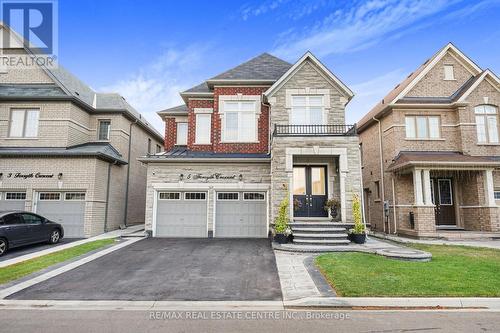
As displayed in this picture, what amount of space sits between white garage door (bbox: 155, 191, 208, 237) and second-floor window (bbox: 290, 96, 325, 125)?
617 cm

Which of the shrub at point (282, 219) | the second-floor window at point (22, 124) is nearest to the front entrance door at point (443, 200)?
the shrub at point (282, 219)

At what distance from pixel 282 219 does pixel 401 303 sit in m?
6.57

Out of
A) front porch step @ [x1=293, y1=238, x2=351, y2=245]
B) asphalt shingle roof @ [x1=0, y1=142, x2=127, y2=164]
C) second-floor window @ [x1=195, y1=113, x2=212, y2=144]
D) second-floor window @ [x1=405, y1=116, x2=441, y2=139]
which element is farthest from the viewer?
second-floor window @ [x1=195, y1=113, x2=212, y2=144]

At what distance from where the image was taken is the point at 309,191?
14250 mm

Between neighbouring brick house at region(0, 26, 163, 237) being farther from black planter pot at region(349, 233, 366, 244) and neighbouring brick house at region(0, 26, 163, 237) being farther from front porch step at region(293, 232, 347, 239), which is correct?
black planter pot at region(349, 233, 366, 244)

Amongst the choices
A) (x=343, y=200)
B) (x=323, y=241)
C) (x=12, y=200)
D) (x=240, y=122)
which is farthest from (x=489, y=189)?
(x=12, y=200)

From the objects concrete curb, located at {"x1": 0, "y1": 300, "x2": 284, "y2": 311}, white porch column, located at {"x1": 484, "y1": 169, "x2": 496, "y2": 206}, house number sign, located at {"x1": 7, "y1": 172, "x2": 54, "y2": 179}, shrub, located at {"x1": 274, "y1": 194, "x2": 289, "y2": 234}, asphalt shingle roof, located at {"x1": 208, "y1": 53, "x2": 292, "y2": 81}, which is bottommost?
concrete curb, located at {"x1": 0, "y1": 300, "x2": 284, "y2": 311}

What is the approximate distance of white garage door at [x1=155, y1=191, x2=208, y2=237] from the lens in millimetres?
14664

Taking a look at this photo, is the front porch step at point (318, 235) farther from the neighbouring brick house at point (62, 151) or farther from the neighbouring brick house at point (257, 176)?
the neighbouring brick house at point (62, 151)

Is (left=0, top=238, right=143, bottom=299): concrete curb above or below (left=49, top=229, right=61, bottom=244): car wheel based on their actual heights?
below

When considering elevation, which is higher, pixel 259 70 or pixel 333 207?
pixel 259 70

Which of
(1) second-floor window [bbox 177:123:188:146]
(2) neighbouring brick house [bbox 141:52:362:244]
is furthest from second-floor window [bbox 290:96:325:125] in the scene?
(1) second-floor window [bbox 177:123:188:146]

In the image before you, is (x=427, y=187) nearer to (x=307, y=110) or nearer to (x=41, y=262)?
(x=307, y=110)

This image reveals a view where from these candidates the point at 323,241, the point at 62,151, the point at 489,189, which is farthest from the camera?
the point at 62,151
